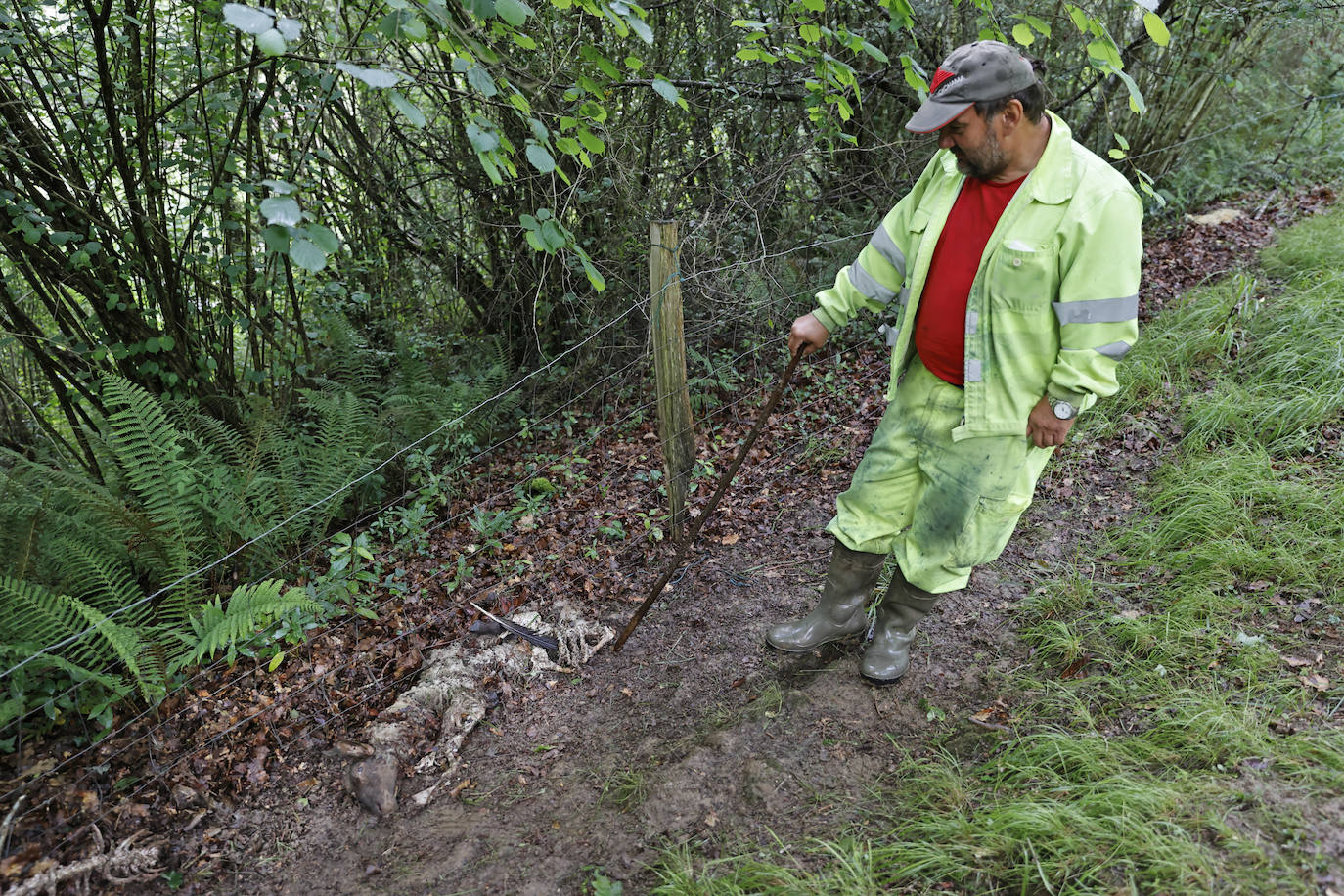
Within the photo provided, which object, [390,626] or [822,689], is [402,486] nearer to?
[390,626]

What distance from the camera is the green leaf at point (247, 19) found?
1654 millimetres

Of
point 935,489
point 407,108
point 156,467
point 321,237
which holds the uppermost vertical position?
point 407,108

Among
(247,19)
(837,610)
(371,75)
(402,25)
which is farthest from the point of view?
(837,610)

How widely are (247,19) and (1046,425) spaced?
240cm

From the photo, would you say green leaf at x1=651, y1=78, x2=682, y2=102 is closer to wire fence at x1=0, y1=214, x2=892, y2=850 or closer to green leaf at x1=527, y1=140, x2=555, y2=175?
green leaf at x1=527, y1=140, x2=555, y2=175

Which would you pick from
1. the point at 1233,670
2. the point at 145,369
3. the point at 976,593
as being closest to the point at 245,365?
the point at 145,369

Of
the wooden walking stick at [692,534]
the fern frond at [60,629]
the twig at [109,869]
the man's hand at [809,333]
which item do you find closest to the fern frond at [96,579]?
the fern frond at [60,629]

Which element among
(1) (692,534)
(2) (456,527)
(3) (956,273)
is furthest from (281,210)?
(2) (456,527)

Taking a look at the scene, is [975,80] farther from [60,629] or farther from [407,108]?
[60,629]

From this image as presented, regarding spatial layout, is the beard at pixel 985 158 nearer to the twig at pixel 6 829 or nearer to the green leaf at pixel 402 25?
the green leaf at pixel 402 25

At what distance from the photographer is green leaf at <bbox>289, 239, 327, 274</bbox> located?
1.76 metres

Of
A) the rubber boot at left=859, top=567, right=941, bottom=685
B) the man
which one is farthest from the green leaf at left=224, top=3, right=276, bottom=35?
the rubber boot at left=859, top=567, right=941, bottom=685

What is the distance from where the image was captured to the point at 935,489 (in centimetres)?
260

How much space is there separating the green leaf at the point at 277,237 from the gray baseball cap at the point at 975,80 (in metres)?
1.65
